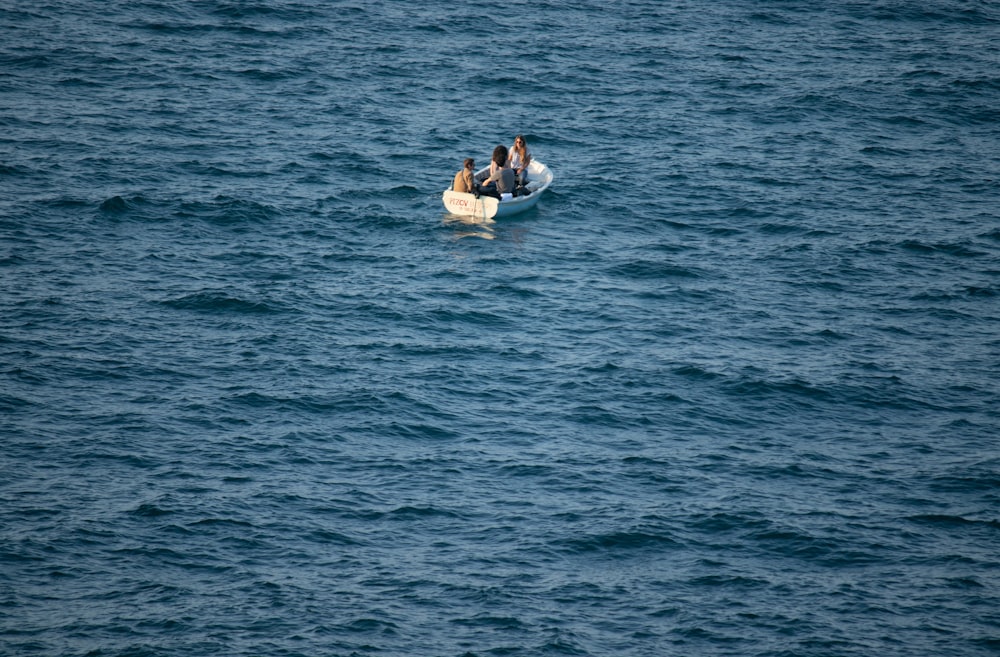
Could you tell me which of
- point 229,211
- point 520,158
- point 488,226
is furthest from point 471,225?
point 229,211

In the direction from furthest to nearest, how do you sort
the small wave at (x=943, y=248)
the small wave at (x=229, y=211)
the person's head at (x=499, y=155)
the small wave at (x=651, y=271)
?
the person's head at (x=499, y=155) < the small wave at (x=229, y=211) < the small wave at (x=943, y=248) < the small wave at (x=651, y=271)

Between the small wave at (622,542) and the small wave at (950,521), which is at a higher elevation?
the small wave at (950,521)

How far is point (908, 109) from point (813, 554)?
27.0 m

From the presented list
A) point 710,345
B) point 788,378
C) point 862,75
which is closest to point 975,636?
point 788,378

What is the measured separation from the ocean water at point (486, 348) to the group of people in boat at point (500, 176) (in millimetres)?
1021

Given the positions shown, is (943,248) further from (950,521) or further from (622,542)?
(622,542)

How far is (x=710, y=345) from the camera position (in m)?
27.5

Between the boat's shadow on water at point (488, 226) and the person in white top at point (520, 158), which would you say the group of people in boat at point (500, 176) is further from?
the boat's shadow on water at point (488, 226)

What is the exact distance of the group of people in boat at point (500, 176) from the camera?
32781 mm

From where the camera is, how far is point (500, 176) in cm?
3331

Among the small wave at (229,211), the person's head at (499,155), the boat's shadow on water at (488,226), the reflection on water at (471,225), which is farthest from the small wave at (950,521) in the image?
the small wave at (229,211)

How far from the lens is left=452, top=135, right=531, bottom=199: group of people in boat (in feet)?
108

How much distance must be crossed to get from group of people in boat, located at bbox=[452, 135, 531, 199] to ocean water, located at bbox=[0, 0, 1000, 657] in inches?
40.2

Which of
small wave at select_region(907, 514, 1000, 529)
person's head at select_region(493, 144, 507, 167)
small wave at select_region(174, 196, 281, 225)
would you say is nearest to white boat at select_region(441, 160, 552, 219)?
person's head at select_region(493, 144, 507, 167)
